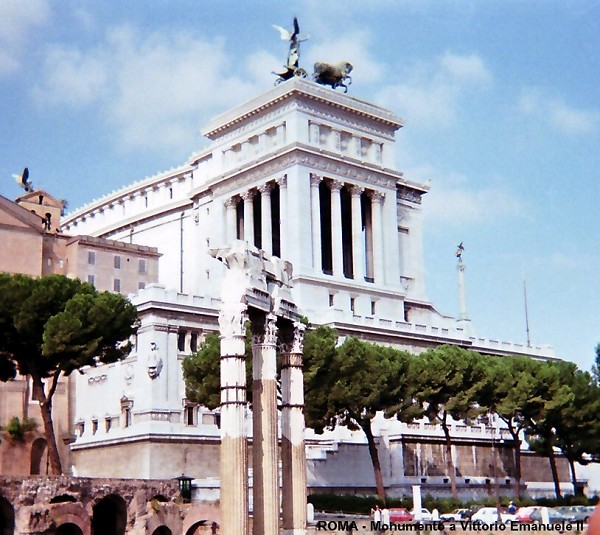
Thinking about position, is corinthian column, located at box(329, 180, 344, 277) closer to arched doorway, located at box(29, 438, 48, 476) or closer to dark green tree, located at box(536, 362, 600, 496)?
dark green tree, located at box(536, 362, 600, 496)

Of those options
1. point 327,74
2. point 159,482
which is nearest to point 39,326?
point 159,482

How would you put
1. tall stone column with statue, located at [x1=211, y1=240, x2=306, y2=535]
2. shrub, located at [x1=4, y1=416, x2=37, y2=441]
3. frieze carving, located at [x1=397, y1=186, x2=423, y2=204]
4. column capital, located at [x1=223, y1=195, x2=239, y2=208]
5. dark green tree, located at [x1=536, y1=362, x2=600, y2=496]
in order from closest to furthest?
tall stone column with statue, located at [x1=211, y1=240, x2=306, y2=535] → dark green tree, located at [x1=536, y1=362, x2=600, y2=496] → shrub, located at [x1=4, y1=416, x2=37, y2=441] → column capital, located at [x1=223, y1=195, x2=239, y2=208] → frieze carving, located at [x1=397, y1=186, x2=423, y2=204]

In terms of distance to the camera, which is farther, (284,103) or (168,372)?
(284,103)

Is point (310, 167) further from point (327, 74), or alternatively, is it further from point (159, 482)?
point (159, 482)

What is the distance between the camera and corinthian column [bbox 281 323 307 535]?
32.1 m

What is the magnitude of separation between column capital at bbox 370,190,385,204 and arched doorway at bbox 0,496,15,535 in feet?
170

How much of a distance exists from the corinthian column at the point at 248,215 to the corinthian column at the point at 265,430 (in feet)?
177

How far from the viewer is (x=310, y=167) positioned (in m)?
82.9

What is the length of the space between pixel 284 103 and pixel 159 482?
43.5 m

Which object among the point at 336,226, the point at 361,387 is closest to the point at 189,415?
the point at 361,387

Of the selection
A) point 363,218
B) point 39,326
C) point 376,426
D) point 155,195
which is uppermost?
point 155,195

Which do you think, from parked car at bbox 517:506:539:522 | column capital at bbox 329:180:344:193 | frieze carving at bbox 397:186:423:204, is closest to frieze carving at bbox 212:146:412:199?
column capital at bbox 329:180:344:193

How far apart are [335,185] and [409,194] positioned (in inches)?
533

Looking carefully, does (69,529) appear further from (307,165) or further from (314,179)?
(307,165)
